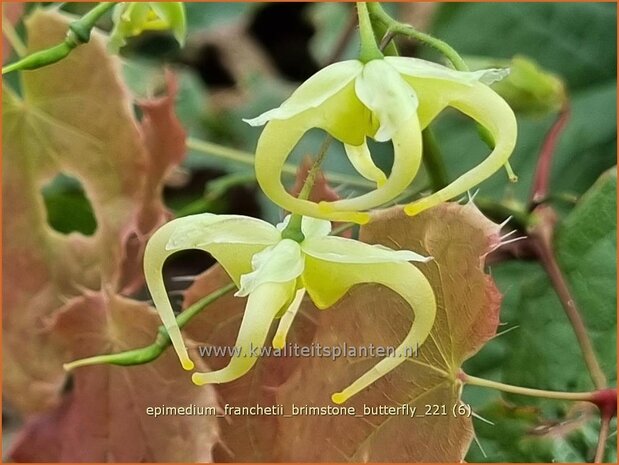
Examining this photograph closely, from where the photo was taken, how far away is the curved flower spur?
284mm

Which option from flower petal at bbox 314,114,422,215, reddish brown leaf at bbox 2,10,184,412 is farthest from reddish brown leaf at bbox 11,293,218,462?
flower petal at bbox 314,114,422,215

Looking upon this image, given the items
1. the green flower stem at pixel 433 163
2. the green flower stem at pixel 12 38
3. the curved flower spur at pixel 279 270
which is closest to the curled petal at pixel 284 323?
the curved flower spur at pixel 279 270

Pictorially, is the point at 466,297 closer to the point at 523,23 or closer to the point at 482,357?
the point at 482,357

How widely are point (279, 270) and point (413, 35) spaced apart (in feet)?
0.30

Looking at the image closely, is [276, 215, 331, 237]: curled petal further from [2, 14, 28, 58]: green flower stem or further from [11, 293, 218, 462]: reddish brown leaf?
[2, 14, 28, 58]: green flower stem

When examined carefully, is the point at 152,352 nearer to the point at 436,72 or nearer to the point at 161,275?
the point at 161,275

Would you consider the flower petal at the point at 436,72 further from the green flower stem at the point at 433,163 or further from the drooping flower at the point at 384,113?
the green flower stem at the point at 433,163

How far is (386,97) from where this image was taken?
261mm

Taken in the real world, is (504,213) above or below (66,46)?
below

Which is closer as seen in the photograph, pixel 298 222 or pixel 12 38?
pixel 298 222

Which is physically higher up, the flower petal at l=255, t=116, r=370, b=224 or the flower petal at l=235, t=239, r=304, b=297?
the flower petal at l=255, t=116, r=370, b=224

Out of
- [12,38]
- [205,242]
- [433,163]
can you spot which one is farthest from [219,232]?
[12,38]

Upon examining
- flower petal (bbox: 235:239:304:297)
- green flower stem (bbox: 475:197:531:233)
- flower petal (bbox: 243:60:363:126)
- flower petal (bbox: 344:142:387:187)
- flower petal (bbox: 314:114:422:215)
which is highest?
flower petal (bbox: 243:60:363:126)

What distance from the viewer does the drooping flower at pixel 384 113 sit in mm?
261
